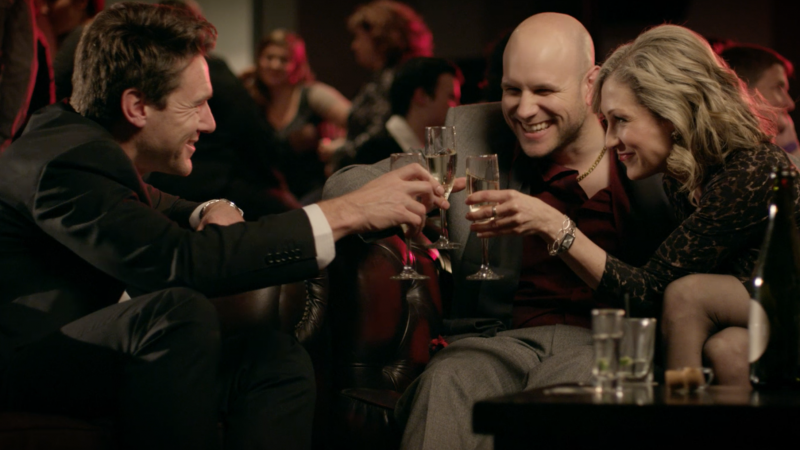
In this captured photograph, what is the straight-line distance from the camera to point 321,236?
1904 mm

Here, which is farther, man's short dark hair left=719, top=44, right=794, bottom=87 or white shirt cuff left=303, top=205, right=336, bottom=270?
man's short dark hair left=719, top=44, right=794, bottom=87

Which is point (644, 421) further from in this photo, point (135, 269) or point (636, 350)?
point (135, 269)

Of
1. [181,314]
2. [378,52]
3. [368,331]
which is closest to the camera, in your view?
[181,314]

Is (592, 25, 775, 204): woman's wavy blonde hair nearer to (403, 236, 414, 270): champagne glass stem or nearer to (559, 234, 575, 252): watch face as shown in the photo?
(559, 234, 575, 252): watch face

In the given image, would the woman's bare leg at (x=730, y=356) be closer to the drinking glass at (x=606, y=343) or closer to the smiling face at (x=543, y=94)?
the drinking glass at (x=606, y=343)

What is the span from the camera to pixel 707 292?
6.54 ft

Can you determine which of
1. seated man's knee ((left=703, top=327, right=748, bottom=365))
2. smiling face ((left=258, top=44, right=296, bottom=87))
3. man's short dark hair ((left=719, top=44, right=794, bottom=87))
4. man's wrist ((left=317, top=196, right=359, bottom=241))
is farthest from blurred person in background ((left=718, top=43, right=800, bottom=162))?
smiling face ((left=258, top=44, right=296, bottom=87))

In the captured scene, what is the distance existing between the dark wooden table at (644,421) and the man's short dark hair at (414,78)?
3.11m

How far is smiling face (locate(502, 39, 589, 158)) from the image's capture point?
2537 millimetres

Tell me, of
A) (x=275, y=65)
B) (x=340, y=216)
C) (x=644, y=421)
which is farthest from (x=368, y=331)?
(x=275, y=65)

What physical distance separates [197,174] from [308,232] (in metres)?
1.73

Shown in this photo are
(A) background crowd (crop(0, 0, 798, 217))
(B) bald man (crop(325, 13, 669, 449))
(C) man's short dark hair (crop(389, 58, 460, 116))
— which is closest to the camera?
(B) bald man (crop(325, 13, 669, 449))

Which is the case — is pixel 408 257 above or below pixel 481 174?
below

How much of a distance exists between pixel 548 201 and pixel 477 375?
68cm
